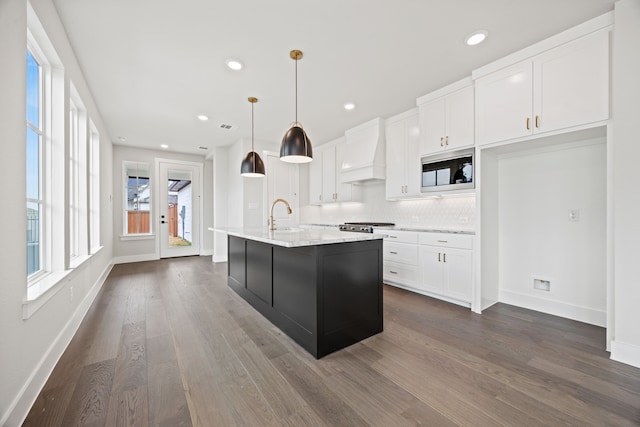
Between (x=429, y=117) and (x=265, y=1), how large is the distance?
97.6 inches

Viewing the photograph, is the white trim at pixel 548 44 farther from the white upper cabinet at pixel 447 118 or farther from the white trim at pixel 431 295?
the white trim at pixel 431 295

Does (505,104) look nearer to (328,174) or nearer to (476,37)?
(476,37)

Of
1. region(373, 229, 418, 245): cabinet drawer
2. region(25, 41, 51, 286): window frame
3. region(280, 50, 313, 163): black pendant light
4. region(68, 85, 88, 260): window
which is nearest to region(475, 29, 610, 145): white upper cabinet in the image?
region(373, 229, 418, 245): cabinet drawer

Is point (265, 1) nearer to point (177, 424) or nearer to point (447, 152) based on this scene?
point (447, 152)

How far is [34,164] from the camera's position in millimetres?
2057

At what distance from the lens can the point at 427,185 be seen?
11.8 ft

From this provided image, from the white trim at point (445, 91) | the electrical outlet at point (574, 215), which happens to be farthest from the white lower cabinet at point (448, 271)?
the white trim at point (445, 91)

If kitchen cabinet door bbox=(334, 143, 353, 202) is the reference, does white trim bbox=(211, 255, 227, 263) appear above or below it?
below

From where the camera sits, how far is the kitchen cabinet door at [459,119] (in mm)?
Answer: 3074

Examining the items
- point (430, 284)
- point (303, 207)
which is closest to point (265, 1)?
point (430, 284)

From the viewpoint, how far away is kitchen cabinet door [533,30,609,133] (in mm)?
2156

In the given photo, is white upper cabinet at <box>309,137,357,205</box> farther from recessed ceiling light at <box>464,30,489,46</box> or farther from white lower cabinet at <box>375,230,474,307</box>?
recessed ceiling light at <box>464,30,489,46</box>

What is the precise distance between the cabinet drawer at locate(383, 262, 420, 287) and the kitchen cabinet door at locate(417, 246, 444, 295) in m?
0.09

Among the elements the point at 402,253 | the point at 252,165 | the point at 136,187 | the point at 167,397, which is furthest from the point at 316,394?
the point at 136,187
